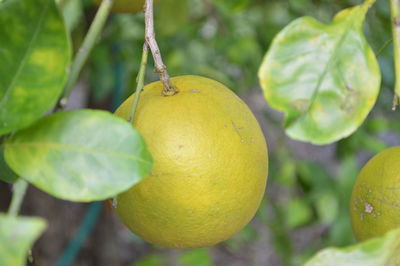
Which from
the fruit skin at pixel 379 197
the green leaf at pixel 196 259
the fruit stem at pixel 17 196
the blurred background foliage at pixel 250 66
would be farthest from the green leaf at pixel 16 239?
the green leaf at pixel 196 259

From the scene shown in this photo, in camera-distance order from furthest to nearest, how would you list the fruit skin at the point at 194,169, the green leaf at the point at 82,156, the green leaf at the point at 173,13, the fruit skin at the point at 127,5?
the green leaf at the point at 173,13
the fruit skin at the point at 127,5
the fruit skin at the point at 194,169
the green leaf at the point at 82,156

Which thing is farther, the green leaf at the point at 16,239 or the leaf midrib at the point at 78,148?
the leaf midrib at the point at 78,148

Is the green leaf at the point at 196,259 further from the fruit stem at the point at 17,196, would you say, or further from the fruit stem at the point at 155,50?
the fruit stem at the point at 17,196

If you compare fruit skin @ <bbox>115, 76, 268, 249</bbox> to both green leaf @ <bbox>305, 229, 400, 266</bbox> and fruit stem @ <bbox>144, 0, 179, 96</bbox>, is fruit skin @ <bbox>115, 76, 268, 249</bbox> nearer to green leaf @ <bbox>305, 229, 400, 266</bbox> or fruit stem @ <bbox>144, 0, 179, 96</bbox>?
fruit stem @ <bbox>144, 0, 179, 96</bbox>

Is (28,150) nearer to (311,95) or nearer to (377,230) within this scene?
(311,95)

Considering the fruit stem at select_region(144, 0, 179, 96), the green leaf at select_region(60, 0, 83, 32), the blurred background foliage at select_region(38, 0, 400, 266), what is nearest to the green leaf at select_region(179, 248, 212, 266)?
the blurred background foliage at select_region(38, 0, 400, 266)
